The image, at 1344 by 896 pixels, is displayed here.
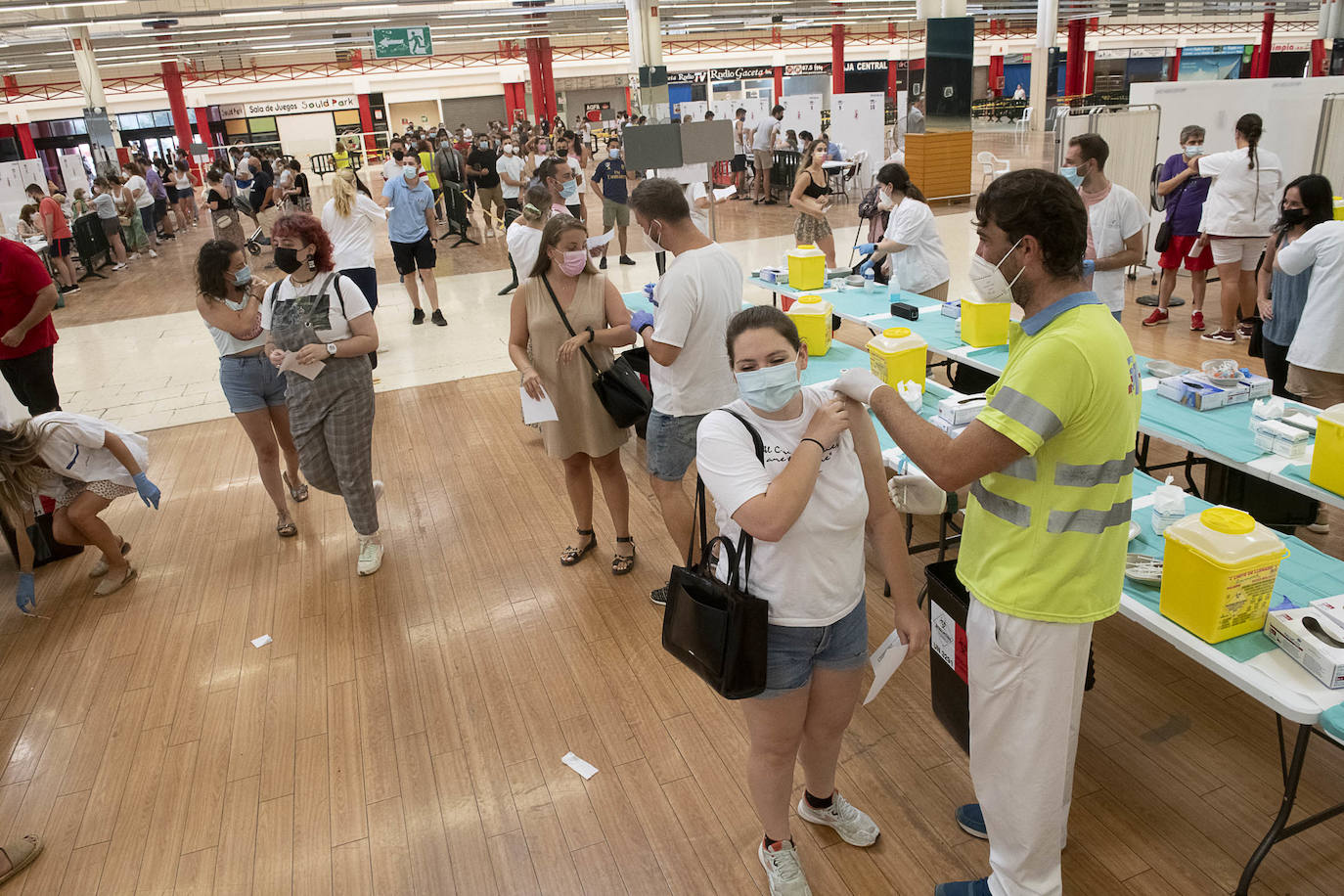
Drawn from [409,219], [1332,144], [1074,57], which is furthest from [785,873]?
[1074,57]

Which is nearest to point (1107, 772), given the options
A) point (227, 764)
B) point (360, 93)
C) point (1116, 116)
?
point (227, 764)

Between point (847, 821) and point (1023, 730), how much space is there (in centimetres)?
78

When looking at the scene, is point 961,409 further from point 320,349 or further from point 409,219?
point 409,219

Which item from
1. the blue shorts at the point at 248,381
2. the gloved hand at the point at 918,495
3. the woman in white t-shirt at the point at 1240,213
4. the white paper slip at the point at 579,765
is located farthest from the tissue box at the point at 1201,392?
the blue shorts at the point at 248,381

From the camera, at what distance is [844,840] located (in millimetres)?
2344

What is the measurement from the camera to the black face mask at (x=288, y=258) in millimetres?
3369

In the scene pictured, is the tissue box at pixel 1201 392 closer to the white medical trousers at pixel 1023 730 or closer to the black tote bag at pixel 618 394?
the white medical trousers at pixel 1023 730

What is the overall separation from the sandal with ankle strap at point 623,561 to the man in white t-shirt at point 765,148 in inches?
483

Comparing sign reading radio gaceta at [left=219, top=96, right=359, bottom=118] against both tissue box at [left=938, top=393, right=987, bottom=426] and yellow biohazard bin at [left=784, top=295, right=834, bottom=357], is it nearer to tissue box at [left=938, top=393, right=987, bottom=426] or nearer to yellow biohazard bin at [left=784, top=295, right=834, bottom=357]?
yellow biohazard bin at [left=784, top=295, right=834, bottom=357]

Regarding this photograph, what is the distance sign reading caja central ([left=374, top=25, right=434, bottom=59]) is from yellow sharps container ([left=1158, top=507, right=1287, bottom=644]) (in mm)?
16752

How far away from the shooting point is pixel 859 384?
5.42 ft

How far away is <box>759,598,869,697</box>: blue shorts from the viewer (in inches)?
72.2

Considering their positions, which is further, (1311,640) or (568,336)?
(568,336)

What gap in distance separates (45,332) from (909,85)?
13.2 metres
